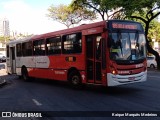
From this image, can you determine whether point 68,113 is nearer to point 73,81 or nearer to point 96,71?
point 96,71

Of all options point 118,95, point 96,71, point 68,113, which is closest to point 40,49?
point 96,71

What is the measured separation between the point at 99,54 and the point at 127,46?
1.24 metres

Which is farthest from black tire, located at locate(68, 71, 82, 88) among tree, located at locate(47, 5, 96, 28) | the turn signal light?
tree, located at locate(47, 5, 96, 28)

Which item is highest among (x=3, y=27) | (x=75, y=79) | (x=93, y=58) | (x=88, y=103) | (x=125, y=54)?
(x=3, y=27)

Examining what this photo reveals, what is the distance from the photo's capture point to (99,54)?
46.6 ft

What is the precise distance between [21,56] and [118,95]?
11747 millimetres

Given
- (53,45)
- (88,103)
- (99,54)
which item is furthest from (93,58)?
(53,45)

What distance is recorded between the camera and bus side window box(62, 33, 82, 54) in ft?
51.5

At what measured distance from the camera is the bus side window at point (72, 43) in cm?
1571

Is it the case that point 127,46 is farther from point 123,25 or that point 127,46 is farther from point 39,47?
point 39,47

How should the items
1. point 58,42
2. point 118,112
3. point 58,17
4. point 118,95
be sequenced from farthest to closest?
point 58,17 < point 58,42 < point 118,95 < point 118,112

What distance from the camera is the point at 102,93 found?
14.5m

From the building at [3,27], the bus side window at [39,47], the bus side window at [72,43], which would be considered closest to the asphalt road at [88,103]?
the bus side window at [72,43]

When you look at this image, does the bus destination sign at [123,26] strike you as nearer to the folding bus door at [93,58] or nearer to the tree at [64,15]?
the folding bus door at [93,58]
